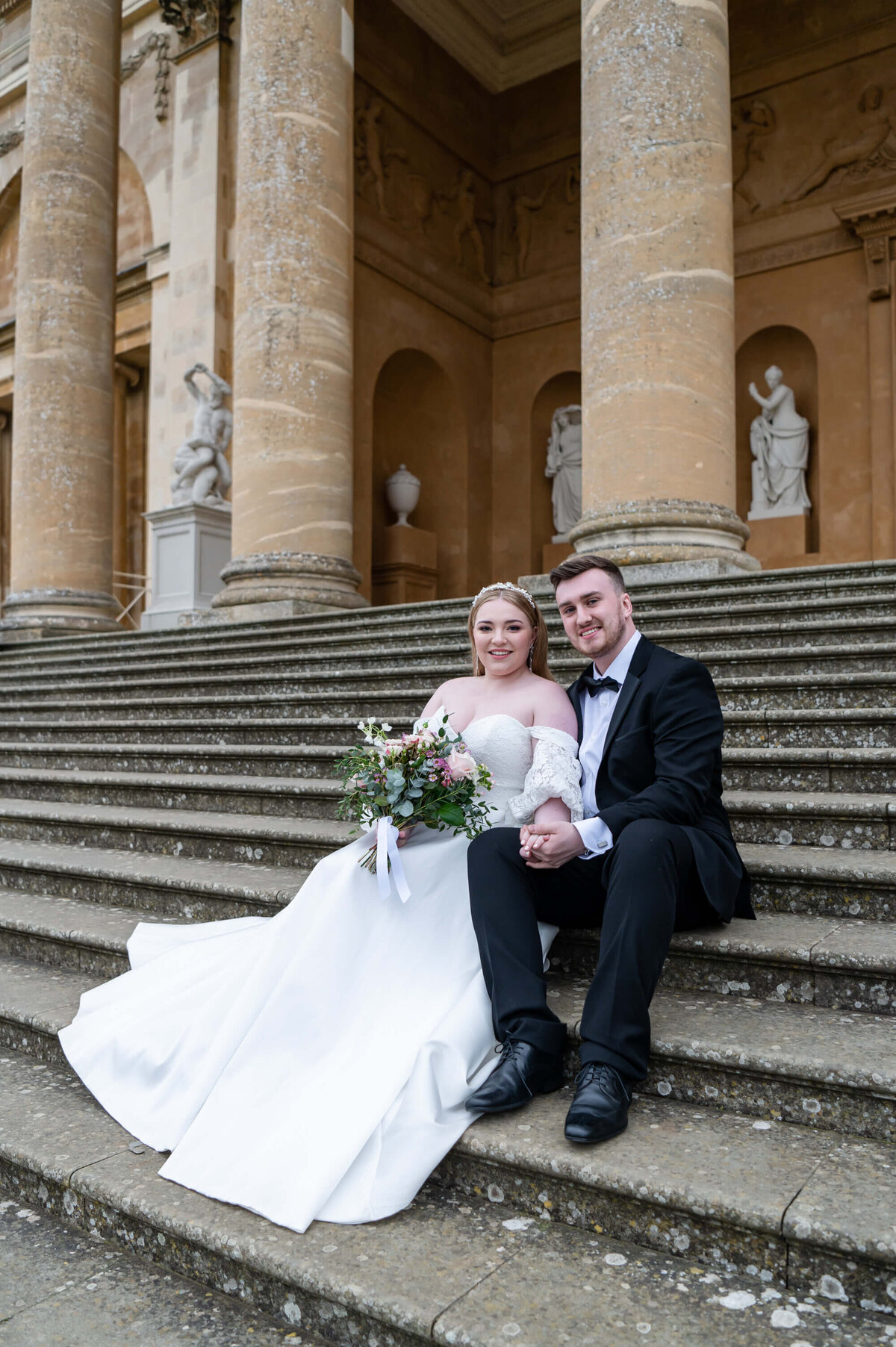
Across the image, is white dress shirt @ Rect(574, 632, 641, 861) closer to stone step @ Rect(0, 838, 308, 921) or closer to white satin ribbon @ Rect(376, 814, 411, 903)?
white satin ribbon @ Rect(376, 814, 411, 903)

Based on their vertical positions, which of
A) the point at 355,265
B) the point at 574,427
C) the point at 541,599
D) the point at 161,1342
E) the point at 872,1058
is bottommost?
the point at 161,1342

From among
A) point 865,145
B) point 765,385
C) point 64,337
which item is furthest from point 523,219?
point 64,337

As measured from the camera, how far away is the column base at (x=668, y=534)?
6.93 meters

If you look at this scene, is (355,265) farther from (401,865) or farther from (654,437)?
(401,865)

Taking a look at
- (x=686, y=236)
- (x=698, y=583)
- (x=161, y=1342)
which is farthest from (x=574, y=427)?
(x=161, y=1342)

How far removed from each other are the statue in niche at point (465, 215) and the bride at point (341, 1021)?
13.9 m

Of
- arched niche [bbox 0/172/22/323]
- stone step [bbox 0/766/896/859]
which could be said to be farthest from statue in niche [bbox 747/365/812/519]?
arched niche [bbox 0/172/22/323]

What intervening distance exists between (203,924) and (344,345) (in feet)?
23.4

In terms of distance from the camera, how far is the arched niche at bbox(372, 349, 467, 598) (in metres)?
15.5

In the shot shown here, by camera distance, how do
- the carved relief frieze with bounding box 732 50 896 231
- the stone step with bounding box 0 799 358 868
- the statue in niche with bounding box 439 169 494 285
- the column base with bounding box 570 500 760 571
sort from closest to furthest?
the stone step with bounding box 0 799 358 868 < the column base with bounding box 570 500 760 571 < the carved relief frieze with bounding box 732 50 896 231 < the statue in niche with bounding box 439 169 494 285

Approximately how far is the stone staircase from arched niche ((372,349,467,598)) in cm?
1023

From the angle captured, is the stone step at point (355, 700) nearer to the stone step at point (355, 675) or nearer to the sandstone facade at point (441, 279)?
the stone step at point (355, 675)

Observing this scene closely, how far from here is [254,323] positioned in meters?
9.29

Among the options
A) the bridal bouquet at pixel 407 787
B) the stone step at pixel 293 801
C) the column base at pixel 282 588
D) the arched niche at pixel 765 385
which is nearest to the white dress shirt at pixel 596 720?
the bridal bouquet at pixel 407 787
